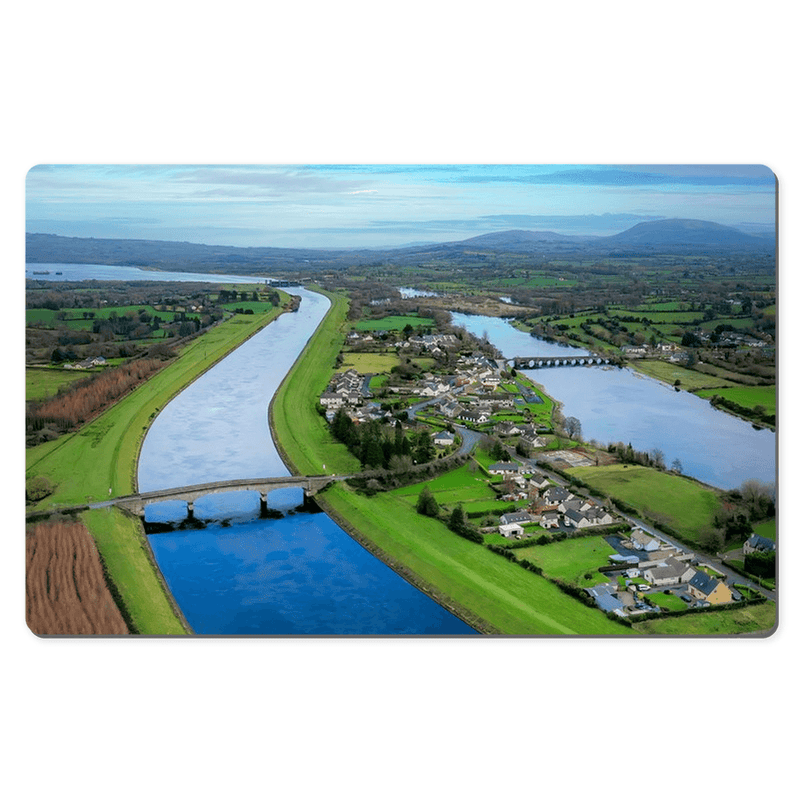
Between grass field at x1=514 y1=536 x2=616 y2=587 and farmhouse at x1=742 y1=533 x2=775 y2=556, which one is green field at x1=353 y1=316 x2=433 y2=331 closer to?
grass field at x1=514 y1=536 x2=616 y2=587

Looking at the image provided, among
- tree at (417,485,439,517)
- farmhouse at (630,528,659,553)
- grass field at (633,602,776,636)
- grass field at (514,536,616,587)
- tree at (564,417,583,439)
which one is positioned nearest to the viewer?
grass field at (633,602,776,636)

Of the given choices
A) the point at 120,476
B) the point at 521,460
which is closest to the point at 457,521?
the point at 521,460

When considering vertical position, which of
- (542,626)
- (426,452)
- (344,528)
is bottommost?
(542,626)

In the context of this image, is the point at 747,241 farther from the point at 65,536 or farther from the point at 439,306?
the point at 65,536

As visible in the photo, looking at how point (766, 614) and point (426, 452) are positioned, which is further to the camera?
point (426, 452)

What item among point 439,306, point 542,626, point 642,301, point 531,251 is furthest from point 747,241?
point 542,626

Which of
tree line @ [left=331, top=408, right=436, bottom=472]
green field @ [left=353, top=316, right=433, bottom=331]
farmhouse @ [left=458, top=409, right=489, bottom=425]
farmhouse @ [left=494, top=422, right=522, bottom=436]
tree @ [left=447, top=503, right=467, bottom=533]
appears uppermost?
green field @ [left=353, top=316, right=433, bottom=331]

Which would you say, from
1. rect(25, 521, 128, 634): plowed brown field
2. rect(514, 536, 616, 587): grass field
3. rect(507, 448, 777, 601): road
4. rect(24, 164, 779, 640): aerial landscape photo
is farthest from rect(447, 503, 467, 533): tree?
rect(25, 521, 128, 634): plowed brown field

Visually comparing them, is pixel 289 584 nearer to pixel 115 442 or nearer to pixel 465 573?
pixel 465 573
